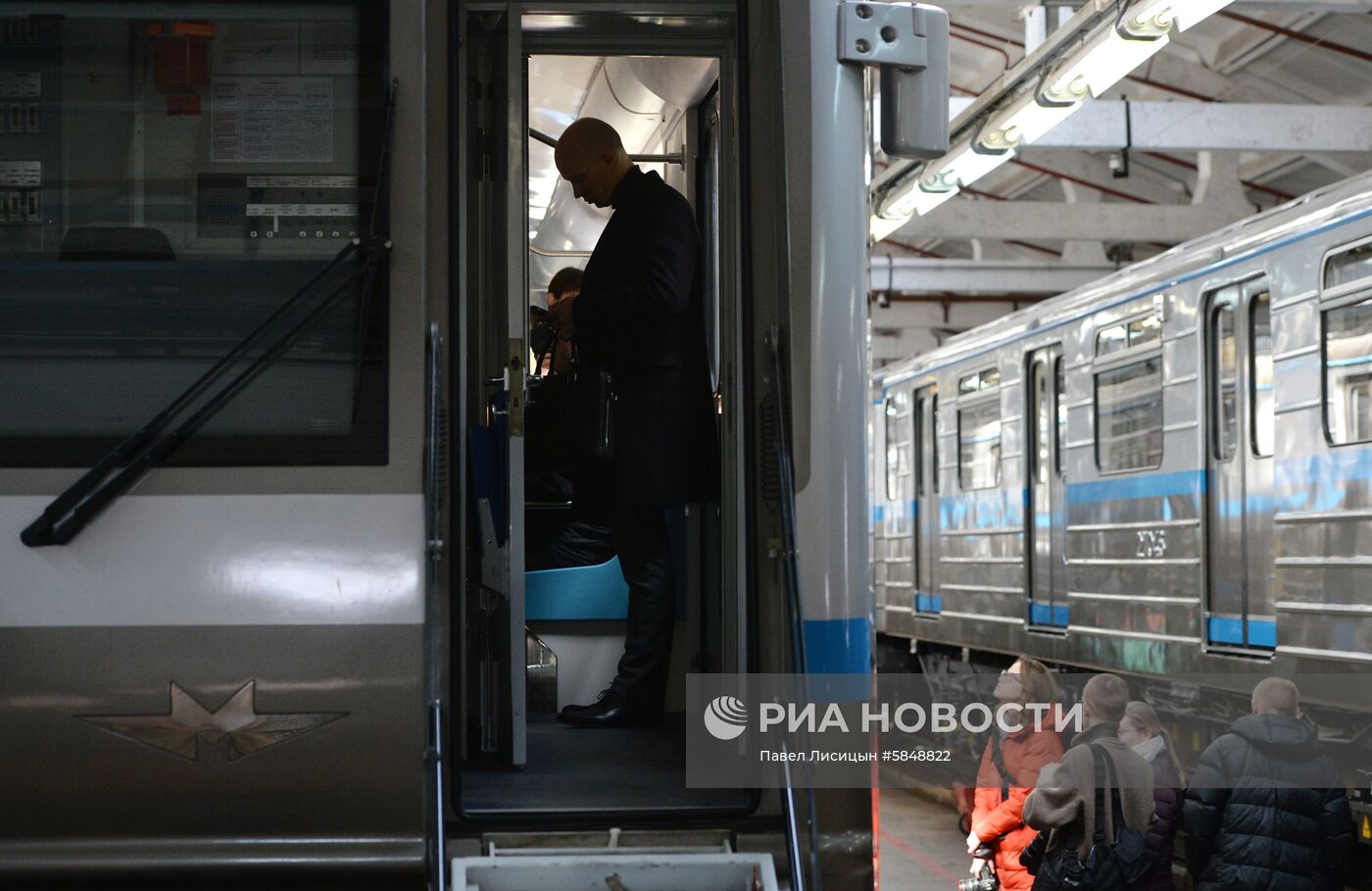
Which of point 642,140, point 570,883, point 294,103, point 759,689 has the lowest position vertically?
point 570,883

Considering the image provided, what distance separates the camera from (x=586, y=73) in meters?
7.48

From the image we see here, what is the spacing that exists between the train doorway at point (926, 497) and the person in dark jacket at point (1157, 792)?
703 cm

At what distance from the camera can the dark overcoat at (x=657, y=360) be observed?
4688 mm

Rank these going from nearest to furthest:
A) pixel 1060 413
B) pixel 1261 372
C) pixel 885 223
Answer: pixel 1261 372 → pixel 1060 413 → pixel 885 223

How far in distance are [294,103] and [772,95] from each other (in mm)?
1090

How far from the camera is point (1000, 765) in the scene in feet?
23.9

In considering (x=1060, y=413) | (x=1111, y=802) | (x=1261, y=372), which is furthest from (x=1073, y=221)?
(x=1111, y=802)

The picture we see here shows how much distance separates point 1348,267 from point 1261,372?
1.02 metres

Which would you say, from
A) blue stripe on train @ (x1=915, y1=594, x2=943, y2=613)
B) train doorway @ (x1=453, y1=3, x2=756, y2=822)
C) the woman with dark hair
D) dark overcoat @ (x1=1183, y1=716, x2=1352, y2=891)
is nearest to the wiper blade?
train doorway @ (x1=453, y1=3, x2=756, y2=822)

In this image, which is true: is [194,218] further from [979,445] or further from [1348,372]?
[979,445]

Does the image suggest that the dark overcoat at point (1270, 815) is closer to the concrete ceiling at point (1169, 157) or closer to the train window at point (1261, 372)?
the train window at point (1261, 372)

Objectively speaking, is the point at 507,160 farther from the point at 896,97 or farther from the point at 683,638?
the point at 683,638

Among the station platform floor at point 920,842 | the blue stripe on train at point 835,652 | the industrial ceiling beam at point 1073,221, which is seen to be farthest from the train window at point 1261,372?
the industrial ceiling beam at point 1073,221

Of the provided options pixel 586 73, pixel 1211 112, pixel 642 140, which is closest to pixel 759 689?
pixel 642 140
